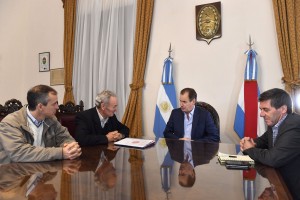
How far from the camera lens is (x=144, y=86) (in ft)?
15.8

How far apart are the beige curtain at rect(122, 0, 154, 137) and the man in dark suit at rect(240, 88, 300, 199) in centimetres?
278

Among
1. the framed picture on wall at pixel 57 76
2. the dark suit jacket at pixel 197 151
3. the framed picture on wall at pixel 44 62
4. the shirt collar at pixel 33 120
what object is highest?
the framed picture on wall at pixel 44 62

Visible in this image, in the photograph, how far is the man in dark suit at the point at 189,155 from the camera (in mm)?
1490

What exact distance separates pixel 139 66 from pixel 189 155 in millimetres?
2823

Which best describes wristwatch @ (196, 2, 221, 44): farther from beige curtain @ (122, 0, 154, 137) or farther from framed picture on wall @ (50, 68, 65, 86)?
framed picture on wall @ (50, 68, 65, 86)

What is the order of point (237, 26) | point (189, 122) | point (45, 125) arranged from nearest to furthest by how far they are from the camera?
point (45, 125) < point (189, 122) < point (237, 26)

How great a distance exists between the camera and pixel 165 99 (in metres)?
4.42

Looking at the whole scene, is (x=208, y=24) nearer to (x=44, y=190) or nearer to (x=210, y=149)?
(x=210, y=149)

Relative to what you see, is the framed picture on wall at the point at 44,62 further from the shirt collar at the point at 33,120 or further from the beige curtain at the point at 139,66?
the shirt collar at the point at 33,120

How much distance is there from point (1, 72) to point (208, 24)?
501 centimetres

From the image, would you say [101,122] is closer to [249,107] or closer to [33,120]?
[33,120]

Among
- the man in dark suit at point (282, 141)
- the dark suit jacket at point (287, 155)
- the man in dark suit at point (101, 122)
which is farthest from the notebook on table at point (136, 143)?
the dark suit jacket at point (287, 155)

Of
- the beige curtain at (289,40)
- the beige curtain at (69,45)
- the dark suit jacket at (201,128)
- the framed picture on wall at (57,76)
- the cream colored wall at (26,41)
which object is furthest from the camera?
the cream colored wall at (26,41)

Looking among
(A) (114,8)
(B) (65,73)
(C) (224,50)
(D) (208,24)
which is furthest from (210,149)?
(B) (65,73)
